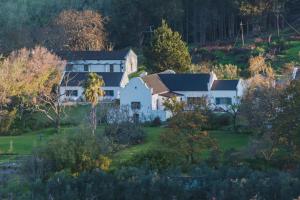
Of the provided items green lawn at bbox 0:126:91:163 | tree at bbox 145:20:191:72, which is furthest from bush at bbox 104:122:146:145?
tree at bbox 145:20:191:72

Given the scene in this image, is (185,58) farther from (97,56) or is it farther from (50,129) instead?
(50,129)

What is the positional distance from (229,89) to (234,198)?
2278 centimetres

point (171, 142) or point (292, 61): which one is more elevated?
point (292, 61)

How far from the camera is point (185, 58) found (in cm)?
5372

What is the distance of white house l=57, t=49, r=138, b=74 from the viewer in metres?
57.8

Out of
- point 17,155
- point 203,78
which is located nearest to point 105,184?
point 17,155

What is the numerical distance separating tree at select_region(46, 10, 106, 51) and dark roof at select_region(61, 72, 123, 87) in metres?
10.5

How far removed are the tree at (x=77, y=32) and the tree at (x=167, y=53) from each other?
10.0m

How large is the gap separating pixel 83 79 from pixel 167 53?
22.6 feet

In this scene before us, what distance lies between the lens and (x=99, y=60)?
58281mm

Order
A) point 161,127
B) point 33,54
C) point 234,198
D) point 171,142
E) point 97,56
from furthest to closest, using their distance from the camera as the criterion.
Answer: point 97,56 < point 33,54 < point 161,127 < point 171,142 < point 234,198

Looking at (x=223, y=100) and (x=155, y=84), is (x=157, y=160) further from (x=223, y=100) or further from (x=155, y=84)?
(x=155, y=84)

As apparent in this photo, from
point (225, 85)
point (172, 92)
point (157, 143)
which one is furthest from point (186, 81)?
point (157, 143)

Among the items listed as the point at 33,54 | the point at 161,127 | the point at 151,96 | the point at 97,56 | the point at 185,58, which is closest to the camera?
the point at 161,127
